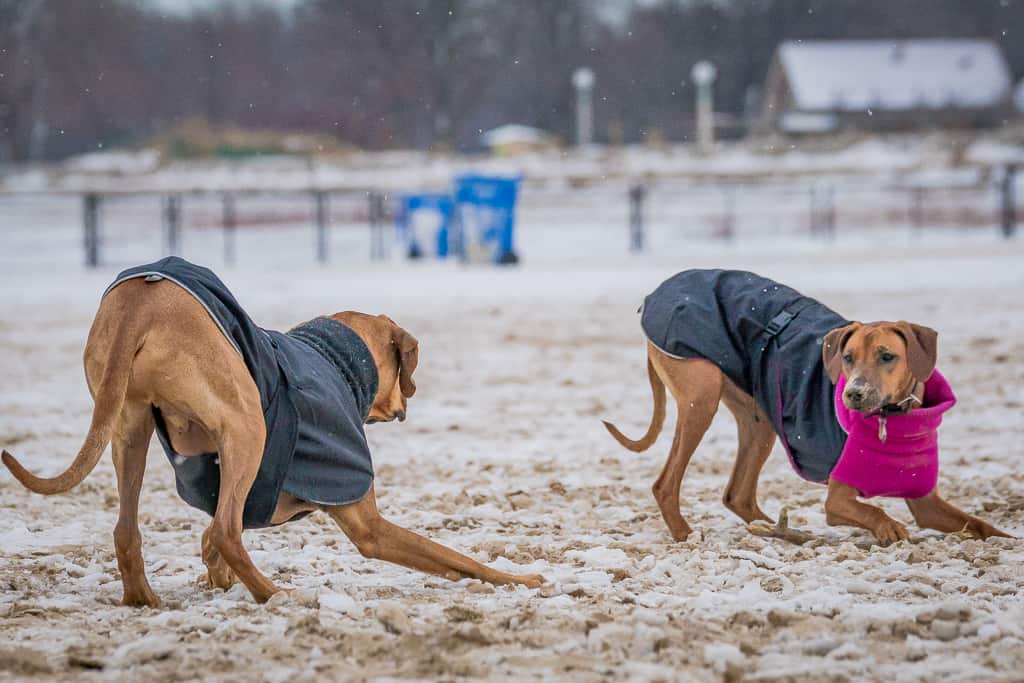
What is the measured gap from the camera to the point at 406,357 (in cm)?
521

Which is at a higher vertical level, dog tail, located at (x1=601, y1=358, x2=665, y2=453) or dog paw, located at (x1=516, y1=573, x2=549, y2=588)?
dog tail, located at (x1=601, y1=358, x2=665, y2=453)

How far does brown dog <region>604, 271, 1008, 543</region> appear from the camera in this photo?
530 centimetres

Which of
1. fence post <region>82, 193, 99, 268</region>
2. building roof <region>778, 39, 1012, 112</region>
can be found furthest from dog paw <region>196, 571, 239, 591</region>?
building roof <region>778, 39, 1012, 112</region>

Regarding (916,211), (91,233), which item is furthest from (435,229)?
(916,211)

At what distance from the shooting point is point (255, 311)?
1525 centimetres

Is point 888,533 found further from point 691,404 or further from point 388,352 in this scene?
point 388,352

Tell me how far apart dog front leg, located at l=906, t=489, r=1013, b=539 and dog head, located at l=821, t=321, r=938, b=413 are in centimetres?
49

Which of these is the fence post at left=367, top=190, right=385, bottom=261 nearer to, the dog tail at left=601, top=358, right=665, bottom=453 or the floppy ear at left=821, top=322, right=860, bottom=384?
the dog tail at left=601, top=358, right=665, bottom=453

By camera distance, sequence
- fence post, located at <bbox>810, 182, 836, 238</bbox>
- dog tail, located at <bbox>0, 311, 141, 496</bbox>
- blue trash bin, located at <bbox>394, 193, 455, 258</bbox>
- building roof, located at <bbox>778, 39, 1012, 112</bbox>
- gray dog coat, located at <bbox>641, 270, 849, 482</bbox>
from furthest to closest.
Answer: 1. building roof, located at <bbox>778, 39, 1012, 112</bbox>
2. fence post, located at <bbox>810, 182, 836, 238</bbox>
3. blue trash bin, located at <bbox>394, 193, 455, 258</bbox>
4. gray dog coat, located at <bbox>641, 270, 849, 482</bbox>
5. dog tail, located at <bbox>0, 311, 141, 496</bbox>

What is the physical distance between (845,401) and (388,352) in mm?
1770

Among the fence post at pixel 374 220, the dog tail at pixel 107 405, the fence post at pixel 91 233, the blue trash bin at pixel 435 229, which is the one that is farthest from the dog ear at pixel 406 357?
the fence post at pixel 91 233

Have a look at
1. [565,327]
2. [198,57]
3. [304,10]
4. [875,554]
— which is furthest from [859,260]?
[198,57]

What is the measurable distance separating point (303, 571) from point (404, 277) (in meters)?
15.1

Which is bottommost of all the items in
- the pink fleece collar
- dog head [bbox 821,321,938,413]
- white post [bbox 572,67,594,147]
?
the pink fleece collar
